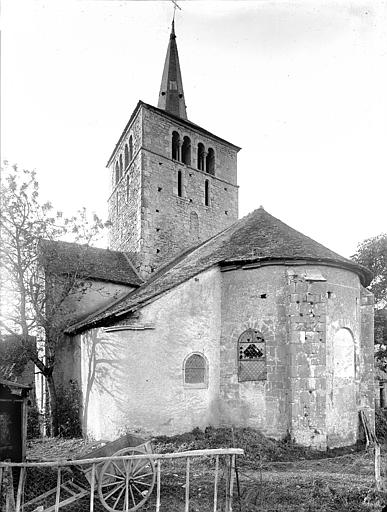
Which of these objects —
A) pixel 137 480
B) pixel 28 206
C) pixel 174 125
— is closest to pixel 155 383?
pixel 137 480

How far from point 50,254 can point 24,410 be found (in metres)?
7.91

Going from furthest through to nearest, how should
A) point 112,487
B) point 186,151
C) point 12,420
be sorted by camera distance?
point 186,151
point 12,420
point 112,487

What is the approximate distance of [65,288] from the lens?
16.2 meters

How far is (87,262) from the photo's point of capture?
59.3 feet

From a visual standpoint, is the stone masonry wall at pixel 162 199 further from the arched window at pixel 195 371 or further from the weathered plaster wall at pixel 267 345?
the arched window at pixel 195 371

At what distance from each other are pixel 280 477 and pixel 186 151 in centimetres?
1860

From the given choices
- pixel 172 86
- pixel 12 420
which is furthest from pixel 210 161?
pixel 12 420

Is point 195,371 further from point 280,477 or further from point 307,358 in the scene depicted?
point 280,477

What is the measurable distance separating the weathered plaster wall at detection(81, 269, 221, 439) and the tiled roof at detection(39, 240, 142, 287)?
318 cm

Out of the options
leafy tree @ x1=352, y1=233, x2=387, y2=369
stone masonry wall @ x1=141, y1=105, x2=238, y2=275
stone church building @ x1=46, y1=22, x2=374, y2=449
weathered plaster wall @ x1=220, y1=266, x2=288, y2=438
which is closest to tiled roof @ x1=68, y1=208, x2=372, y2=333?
stone church building @ x1=46, y1=22, x2=374, y2=449

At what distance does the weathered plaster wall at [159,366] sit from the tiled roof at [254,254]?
380 mm

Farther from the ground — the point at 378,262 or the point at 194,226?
the point at 194,226

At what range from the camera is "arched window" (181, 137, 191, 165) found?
79.4 ft

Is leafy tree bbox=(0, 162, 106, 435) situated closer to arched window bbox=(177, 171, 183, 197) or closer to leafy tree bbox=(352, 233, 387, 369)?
arched window bbox=(177, 171, 183, 197)
